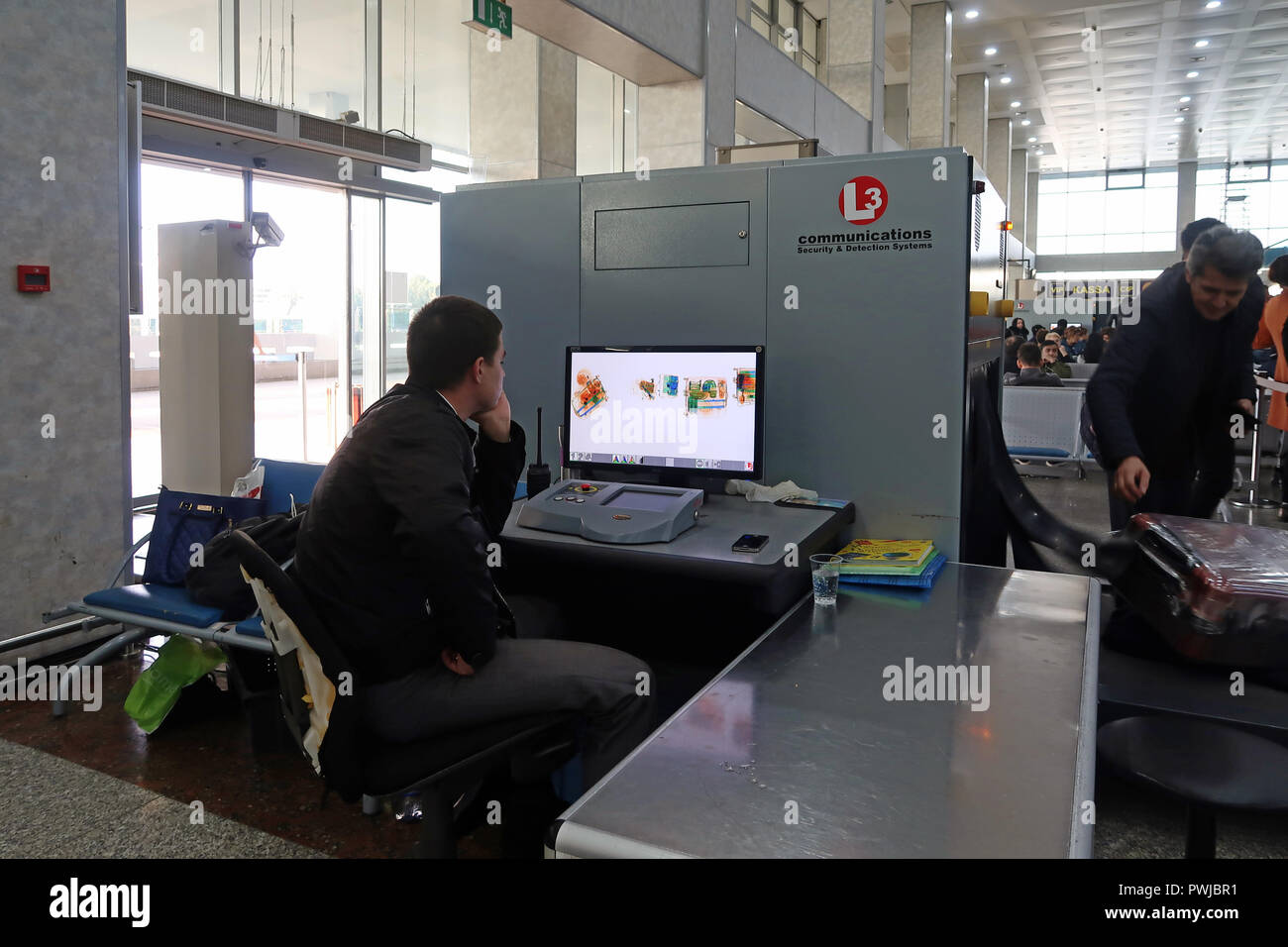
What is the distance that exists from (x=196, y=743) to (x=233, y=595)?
0.47m

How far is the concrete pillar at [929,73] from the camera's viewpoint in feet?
37.6

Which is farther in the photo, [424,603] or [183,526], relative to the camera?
[183,526]

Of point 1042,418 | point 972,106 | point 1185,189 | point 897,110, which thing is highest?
point 1185,189

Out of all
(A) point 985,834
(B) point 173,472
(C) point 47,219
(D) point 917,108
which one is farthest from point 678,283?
(D) point 917,108

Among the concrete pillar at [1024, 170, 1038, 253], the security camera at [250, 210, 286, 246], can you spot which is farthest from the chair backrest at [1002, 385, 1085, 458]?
the concrete pillar at [1024, 170, 1038, 253]

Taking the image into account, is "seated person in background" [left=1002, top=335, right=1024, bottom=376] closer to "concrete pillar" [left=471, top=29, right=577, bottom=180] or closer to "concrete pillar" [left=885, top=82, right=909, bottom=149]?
"concrete pillar" [left=471, top=29, right=577, bottom=180]

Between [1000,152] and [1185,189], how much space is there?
697 centimetres

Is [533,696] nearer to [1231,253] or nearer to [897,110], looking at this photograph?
[1231,253]

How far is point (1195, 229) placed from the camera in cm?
295

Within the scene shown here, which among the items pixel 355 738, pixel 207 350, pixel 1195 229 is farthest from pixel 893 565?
pixel 207 350

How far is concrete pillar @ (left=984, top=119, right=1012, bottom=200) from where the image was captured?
704 inches

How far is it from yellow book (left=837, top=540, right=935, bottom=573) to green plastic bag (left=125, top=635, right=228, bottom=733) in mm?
1813

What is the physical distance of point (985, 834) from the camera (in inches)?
43.7
